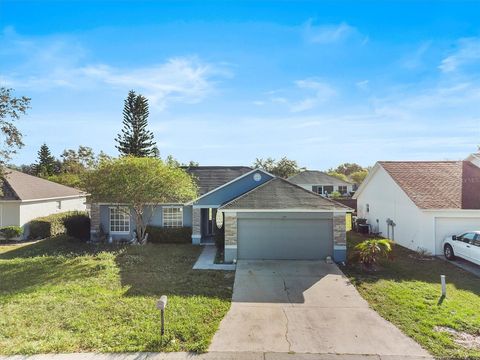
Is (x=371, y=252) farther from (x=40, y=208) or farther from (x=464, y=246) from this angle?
(x=40, y=208)

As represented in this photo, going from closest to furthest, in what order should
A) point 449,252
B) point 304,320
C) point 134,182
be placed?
point 304,320 < point 449,252 < point 134,182

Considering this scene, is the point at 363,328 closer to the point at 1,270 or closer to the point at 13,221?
the point at 1,270

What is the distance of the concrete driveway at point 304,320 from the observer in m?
6.86

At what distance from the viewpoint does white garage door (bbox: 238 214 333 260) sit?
14156mm

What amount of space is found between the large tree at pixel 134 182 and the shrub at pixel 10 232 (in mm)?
7674

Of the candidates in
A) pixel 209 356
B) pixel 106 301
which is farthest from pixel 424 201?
pixel 106 301

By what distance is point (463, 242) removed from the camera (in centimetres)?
1381

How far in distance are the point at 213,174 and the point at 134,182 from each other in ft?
24.9

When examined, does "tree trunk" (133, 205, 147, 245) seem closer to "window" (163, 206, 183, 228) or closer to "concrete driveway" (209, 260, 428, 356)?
"window" (163, 206, 183, 228)

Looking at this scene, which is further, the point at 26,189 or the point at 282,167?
the point at 282,167

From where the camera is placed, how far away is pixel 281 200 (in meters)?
14.7

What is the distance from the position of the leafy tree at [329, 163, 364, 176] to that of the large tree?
242 ft

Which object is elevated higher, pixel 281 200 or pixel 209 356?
pixel 281 200

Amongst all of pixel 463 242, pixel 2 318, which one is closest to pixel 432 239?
pixel 463 242
